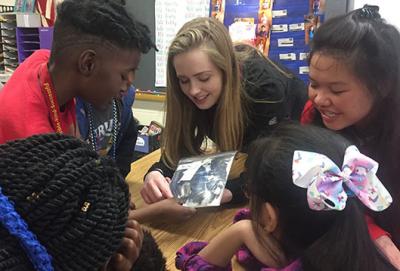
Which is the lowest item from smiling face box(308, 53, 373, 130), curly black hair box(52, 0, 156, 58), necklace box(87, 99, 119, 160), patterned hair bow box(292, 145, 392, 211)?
necklace box(87, 99, 119, 160)

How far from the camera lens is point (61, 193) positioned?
16.0 inches

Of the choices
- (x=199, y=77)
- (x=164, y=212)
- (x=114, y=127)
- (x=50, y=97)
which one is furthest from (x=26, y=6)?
(x=164, y=212)

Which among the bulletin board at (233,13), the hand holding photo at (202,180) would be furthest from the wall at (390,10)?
the hand holding photo at (202,180)

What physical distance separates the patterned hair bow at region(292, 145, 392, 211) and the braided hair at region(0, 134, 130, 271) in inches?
11.5

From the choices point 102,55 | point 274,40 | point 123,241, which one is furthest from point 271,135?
point 274,40

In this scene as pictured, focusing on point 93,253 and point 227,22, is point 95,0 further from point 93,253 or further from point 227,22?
point 227,22

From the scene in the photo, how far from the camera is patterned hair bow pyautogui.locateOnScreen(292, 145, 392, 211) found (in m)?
0.56

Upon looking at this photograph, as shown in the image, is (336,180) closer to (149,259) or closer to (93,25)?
(149,259)

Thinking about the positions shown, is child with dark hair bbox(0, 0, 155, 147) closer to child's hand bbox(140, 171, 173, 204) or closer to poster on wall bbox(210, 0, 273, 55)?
child's hand bbox(140, 171, 173, 204)

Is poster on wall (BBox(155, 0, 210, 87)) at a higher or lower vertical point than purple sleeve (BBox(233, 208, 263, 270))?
higher

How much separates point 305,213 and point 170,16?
193 cm

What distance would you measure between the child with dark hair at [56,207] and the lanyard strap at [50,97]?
0.48m

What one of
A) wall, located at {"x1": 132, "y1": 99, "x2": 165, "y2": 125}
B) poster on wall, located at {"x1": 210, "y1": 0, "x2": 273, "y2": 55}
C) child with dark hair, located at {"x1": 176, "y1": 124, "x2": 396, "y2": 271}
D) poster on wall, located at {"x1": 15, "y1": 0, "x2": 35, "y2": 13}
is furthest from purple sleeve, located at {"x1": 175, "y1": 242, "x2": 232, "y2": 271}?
poster on wall, located at {"x1": 15, "y1": 0, "x2": 35, "y2": 13}

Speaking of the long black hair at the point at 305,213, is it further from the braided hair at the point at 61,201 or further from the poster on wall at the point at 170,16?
the poster on wall at the point at 170,16
